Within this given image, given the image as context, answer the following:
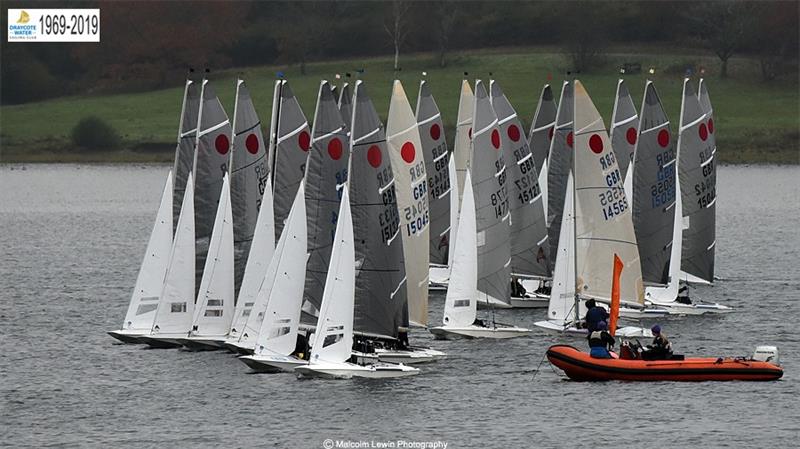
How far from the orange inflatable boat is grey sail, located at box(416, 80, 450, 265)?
20318 mm

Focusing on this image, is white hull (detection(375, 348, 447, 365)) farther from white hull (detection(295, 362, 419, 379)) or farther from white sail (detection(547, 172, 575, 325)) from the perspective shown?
white sail (detection(547, 172, 575, 325))

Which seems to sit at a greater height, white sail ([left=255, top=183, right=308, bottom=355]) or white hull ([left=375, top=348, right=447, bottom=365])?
white sail ([left=255, top=183, right=308, bottom=355])

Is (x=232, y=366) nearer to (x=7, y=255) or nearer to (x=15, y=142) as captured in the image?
(x=7, y=255)

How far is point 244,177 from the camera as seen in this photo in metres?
59.4

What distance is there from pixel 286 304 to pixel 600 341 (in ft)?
33.1

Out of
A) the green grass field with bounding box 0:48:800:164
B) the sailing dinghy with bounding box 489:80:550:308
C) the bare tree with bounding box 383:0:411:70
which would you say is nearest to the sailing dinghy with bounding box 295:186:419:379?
the sailing dinghy with bounding box 489:80:550:308

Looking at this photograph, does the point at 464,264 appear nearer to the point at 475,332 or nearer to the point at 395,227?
the point at 475,332

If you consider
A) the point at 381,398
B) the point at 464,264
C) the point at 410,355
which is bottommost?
Answer: the point at 381,398

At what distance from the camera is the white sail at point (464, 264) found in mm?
59281

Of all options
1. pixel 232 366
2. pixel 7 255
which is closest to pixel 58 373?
pixel 232 366

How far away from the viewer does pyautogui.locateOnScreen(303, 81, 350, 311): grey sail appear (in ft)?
172

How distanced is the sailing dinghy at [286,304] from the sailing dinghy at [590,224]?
13420 mm

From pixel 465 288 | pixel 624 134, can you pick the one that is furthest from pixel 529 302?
pixel 465 288

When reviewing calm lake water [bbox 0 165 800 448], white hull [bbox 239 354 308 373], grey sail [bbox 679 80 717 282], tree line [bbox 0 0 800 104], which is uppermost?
tree line [bbox 0 0 800 104]
